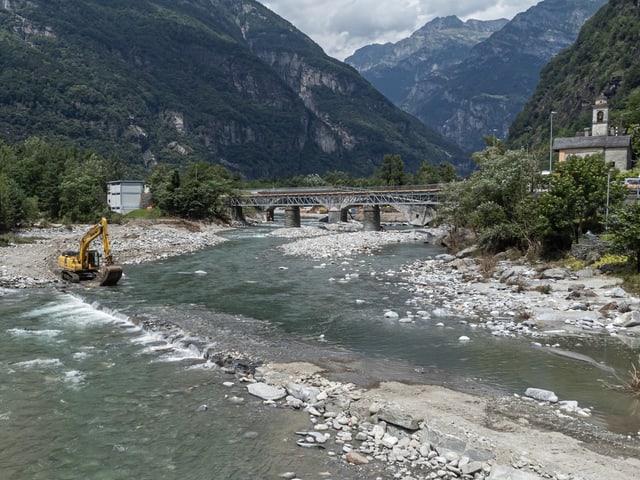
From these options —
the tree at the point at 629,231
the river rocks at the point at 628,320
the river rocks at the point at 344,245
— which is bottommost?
the river rocks at the point at 344,245

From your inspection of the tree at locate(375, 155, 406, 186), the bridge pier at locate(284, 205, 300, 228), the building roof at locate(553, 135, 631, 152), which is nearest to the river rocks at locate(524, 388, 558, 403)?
the building roof at locate(553, 135, 631, 152)

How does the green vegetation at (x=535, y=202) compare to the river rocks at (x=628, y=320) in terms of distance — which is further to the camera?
the green vegetation at (x=535, y=202)

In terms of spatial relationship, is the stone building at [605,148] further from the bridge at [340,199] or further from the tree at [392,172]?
the tree at [392,172]

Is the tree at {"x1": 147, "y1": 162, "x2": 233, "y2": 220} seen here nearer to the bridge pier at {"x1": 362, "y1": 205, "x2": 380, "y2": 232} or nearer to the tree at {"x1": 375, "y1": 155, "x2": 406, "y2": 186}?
the bridge pier at {"x1": 362, "y1": 205, "x2": 380, "y2": 232}

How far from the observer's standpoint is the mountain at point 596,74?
139m

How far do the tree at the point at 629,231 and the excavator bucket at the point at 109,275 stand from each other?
93.6 feet

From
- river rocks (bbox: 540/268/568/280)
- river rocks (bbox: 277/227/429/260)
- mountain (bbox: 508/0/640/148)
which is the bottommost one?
river rocks (bbox: 277/227/429/260)

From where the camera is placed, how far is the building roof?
5431 centimetres

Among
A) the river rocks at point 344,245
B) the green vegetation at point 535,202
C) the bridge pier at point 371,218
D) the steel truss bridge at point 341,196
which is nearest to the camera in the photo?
the green vegetation at point 535,202

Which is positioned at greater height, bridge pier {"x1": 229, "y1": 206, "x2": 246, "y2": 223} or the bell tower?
the bell tower

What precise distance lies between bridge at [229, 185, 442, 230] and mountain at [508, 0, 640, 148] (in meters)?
62.2

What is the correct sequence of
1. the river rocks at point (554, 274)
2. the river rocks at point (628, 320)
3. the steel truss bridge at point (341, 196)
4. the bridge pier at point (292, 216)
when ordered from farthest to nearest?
the bridge pier at point (292, 216) → the steel truss bridge at point (341, 196) → the river rocks at point (554, 274) → the river rocks at point (628, 320)

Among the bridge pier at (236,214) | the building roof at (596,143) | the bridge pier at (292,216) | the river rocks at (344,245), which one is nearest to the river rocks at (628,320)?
the river rocks at (344,245)

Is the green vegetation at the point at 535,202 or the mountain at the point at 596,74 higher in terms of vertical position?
the mountain at the point at 596,74
